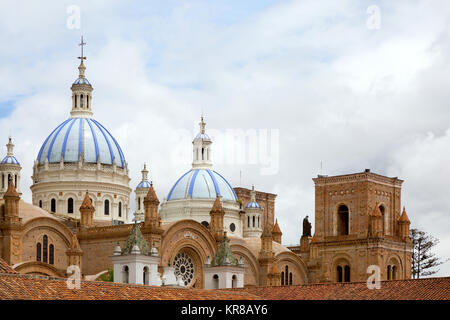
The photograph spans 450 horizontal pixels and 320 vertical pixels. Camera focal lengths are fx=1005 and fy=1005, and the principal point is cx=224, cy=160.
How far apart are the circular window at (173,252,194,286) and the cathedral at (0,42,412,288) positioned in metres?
0.07

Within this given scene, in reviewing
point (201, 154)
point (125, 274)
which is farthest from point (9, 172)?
point (125, 274)

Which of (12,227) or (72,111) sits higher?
(72,111)

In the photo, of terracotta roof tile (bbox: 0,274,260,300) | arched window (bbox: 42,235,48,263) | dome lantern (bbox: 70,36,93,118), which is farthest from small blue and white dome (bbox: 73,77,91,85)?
terracotta roof tile (bbox: 0,274,260,300)

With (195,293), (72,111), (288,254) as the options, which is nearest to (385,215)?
(288,254)

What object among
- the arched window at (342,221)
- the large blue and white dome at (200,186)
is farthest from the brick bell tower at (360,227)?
the large blue and white dome at (200,186)

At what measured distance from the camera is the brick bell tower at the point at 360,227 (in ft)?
291

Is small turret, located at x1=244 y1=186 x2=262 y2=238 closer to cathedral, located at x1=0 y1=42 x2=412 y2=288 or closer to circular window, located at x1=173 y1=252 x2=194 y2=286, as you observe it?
cathedral, located at x1=0 y1=42 x2=412 y2=288

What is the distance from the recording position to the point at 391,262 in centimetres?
9069

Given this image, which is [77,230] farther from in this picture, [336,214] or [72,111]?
[336,214]

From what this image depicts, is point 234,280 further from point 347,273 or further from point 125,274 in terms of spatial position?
point 347,273

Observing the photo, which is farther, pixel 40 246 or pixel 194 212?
pixel 194 212
